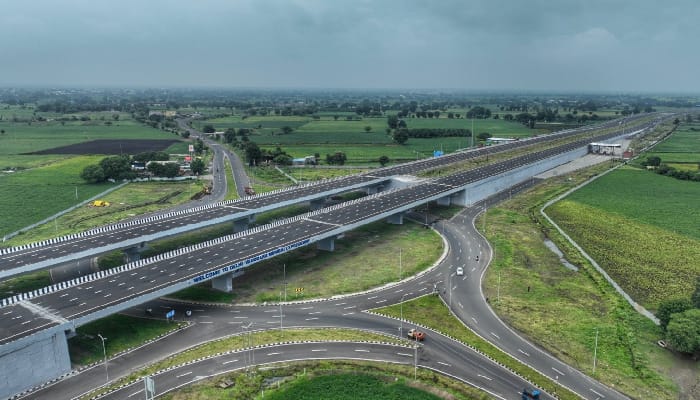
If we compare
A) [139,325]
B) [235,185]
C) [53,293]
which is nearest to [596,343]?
[139,325]

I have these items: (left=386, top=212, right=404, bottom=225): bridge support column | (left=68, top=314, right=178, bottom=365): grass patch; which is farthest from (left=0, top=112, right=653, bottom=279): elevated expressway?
(left=386, top=212, right=404, bottom=225): bridge support column

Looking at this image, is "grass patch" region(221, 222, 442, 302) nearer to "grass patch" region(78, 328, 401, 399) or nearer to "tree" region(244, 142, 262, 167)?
"grass patch" region(78, 328, 401, 399)

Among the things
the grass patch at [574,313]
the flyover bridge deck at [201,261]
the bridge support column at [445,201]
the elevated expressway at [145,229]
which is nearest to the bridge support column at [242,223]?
the elevated expressway at [145,229]

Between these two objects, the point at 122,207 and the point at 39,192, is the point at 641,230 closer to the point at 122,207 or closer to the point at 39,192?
the point at 122,207

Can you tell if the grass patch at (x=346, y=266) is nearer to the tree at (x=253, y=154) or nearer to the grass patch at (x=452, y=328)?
the grass patch at (x=452, y=328)

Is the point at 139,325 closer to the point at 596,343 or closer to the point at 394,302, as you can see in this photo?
the point at 394,302
